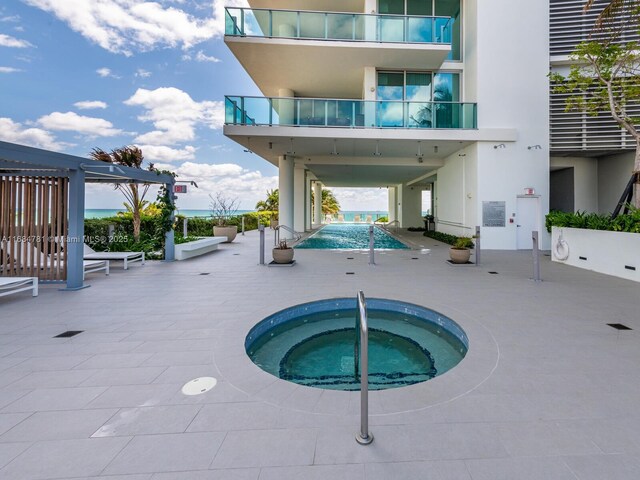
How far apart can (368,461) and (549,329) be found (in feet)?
11.4

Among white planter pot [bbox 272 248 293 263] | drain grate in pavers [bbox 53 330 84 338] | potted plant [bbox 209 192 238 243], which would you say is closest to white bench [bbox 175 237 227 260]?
white planter pot [bbox 272 248 293 263]

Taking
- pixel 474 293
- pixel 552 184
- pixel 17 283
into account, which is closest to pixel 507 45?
pixel 552 184

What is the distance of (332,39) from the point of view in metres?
11.0

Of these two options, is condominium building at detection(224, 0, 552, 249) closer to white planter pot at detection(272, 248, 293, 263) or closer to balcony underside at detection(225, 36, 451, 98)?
balcony underside at detection(225, 36, 451, 98)

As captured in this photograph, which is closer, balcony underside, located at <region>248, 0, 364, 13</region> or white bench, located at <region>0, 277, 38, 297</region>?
white bench, located at <region>0, 277, 38, 297</region>

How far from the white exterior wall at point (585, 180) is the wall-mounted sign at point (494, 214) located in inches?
171

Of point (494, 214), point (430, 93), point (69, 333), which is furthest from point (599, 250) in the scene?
point (69, 333)

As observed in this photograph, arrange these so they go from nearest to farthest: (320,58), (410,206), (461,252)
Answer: (461,252)
(320,58)
(410,206)

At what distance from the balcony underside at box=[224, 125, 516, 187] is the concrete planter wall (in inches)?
178

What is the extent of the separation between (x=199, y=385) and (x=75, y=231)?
17.6ft

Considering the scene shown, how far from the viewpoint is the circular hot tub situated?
11.6 feet

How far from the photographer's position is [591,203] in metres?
13.7

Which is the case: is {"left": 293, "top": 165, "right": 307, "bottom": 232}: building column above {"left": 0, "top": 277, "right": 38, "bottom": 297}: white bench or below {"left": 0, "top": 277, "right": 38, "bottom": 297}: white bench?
above

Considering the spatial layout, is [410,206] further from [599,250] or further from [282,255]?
[282,255]
